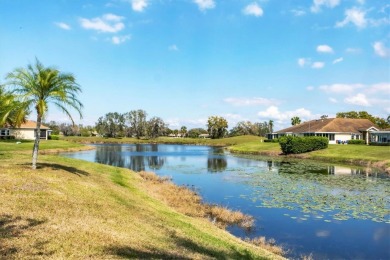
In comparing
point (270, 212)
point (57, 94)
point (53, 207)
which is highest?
point (57, 94)

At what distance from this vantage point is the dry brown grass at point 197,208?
21.5 metres

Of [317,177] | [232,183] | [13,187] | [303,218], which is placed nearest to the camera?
[13,187]

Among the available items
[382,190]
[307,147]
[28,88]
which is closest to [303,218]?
[382,190]

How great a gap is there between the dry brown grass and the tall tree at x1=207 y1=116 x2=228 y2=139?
164m

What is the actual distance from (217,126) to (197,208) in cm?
17100

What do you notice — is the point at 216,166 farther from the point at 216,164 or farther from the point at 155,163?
the point at 155,163

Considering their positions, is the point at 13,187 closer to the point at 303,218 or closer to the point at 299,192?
the point at 303,218

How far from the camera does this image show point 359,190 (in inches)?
1300

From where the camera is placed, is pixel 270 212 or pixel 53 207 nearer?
pixel 53 207

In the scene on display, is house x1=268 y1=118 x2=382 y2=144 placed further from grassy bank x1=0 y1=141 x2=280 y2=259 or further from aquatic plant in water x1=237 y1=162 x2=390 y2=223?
grassy bank x1=0 y1=141 x2=280 y2=259

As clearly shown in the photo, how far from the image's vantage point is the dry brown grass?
70.5ft

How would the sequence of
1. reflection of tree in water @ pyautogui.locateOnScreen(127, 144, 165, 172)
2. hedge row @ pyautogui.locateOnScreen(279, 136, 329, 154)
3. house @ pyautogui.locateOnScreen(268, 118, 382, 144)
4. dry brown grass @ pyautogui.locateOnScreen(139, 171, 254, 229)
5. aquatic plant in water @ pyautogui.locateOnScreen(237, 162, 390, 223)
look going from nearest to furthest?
dry brown grass @ pyautogui.locateOnScreen(139, 171, 254, 229)
aquatic plant in water @ pyautogui.locateOnScreen(237, 162, 390, 223)
reflection of tree in water @ pyautogui.locateOnScreen(127, 144, 165, 172)
hedge row @ pyautogui.locateOnScreen(279, 136, 329, 154)
house @ pyautogui.locateOnScreen(268, 118, 382, 144)

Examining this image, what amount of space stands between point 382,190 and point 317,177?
9.95 m

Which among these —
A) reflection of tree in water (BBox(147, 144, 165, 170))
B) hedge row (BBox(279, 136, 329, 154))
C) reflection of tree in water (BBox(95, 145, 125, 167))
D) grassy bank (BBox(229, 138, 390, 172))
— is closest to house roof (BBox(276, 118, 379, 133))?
hedge row (BBox(279, 136, 329, 154))
